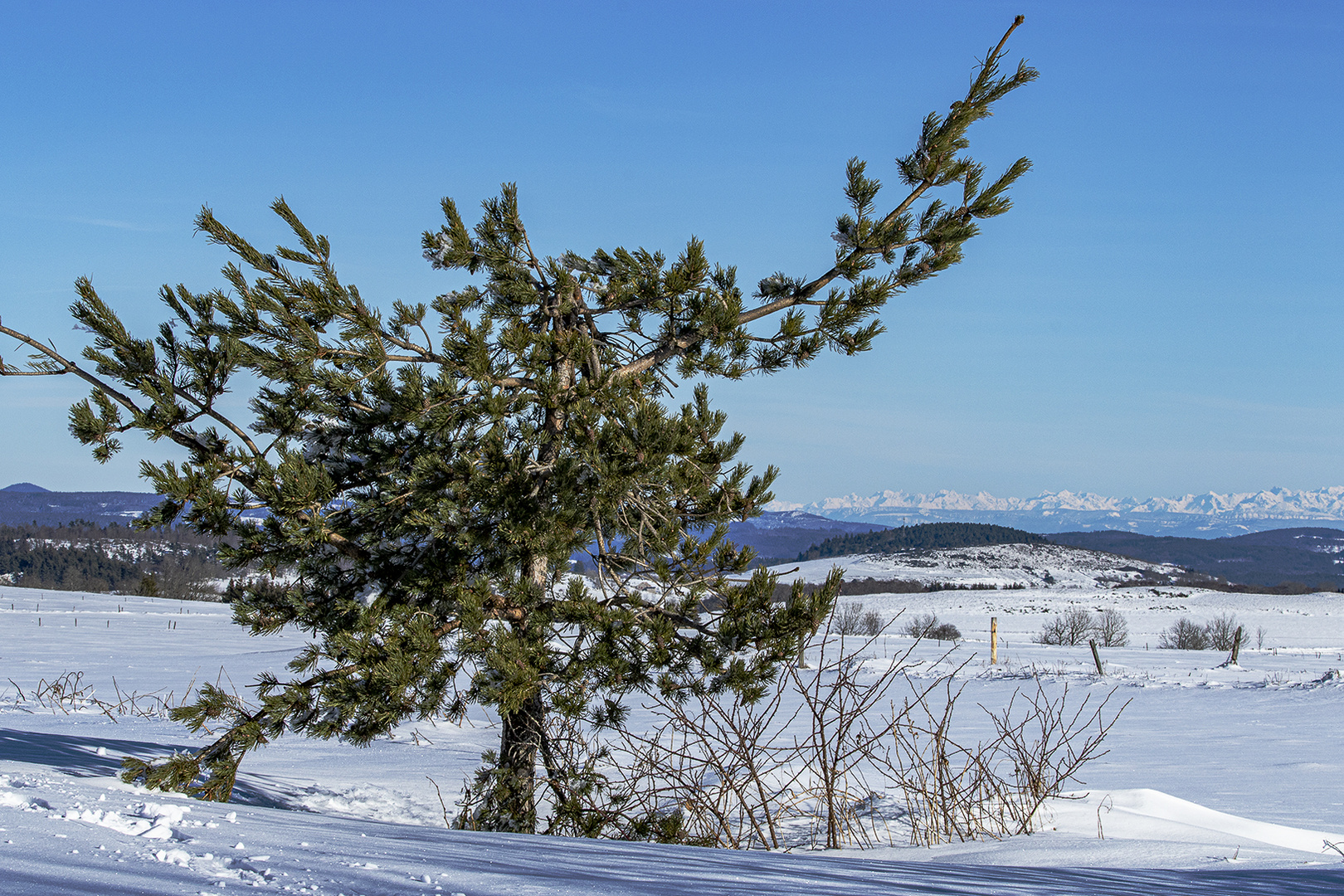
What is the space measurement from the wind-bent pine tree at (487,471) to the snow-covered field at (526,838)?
0.76 m

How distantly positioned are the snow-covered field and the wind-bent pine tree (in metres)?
0.76

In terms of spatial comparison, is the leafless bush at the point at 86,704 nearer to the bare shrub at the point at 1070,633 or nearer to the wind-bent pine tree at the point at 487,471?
the wind-bent pine tree at the point at 487,471

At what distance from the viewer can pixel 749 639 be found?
16.1 feet

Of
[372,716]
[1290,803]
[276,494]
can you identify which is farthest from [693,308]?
[1290,803]

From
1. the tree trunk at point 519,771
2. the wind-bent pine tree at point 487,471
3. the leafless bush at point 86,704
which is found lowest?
the leafless bush at point 86,704

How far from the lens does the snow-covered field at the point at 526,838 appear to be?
221cm

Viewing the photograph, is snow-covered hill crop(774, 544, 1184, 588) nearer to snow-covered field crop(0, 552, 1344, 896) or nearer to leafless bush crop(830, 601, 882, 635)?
leafless bush crop(830, 601, 882, 635)

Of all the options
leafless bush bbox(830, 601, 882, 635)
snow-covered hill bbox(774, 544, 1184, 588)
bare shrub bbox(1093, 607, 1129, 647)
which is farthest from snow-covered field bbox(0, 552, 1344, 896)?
snow-covered hill bbox(774, 544, 1184, 588)

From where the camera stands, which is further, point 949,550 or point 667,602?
point 949,550

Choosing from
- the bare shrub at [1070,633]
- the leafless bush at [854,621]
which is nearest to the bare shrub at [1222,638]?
the bare shrub at [1070,633]

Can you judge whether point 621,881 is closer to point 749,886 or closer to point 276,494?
point 749,886

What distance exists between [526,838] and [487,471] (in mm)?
2015

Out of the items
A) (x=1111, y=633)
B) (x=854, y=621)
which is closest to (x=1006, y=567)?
(x=1111, y=633)

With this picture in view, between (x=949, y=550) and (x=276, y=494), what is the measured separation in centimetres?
9498
